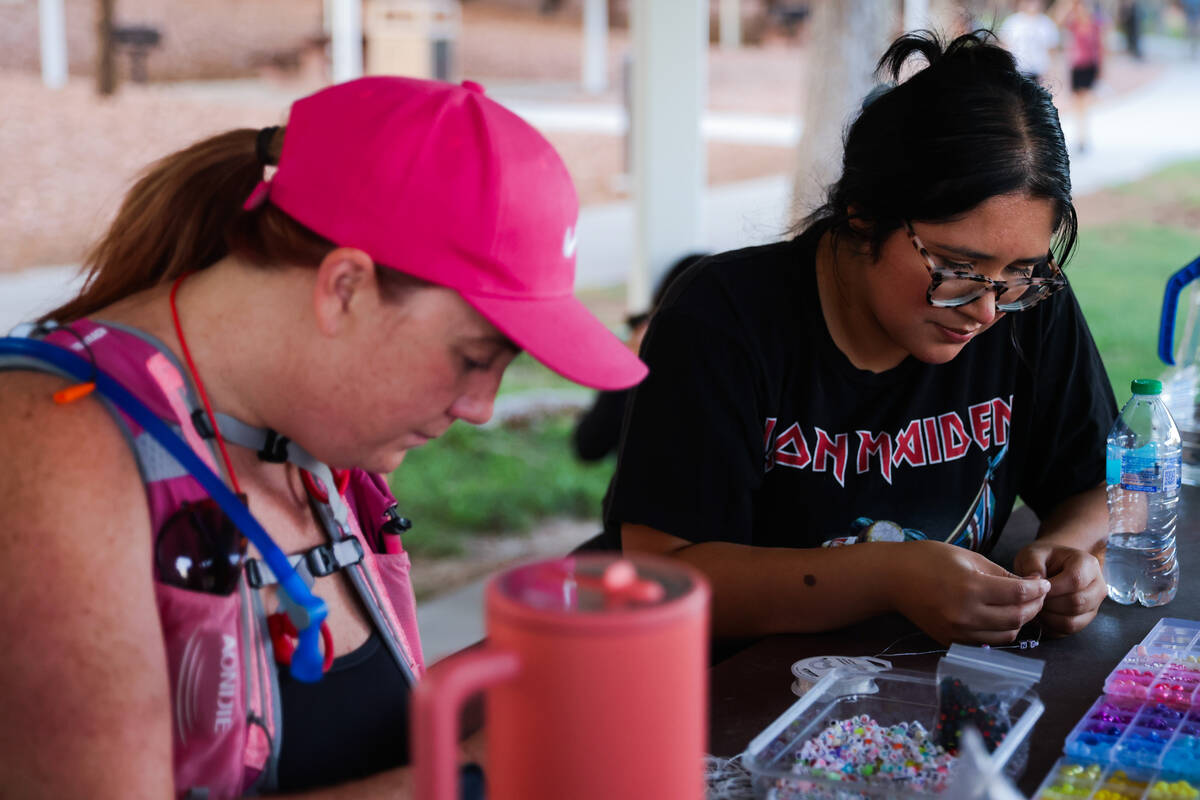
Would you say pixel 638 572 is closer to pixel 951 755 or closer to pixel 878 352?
pixel 951 755

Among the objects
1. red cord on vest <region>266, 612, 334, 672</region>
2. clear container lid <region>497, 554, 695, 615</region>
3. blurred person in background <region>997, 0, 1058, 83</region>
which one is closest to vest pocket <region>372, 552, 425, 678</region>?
red cord on vest <region>266, 612, 334, 672</region>

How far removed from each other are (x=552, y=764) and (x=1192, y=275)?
5.88 feet

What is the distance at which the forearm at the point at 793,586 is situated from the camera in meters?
1.54

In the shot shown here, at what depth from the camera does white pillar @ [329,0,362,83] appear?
761 centimetres

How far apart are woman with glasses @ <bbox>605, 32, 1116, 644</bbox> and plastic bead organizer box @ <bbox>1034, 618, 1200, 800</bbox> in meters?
0.15

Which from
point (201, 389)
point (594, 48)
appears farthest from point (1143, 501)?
point (594, 48)

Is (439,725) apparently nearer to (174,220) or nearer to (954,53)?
(174,220)

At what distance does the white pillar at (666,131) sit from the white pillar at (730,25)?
8.17 metres

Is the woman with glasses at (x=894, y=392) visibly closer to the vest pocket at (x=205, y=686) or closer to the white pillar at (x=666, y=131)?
the vest pocket at (x=205, y=686)

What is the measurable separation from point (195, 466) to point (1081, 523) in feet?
4.54

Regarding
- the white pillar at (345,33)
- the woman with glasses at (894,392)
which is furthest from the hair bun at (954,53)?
the white pillar at (345,33)

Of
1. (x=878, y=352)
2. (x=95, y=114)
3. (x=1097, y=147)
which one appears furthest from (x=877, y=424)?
(x=1097, y=147)

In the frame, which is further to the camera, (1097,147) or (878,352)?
(1097,147)

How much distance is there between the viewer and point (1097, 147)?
12922 mm
